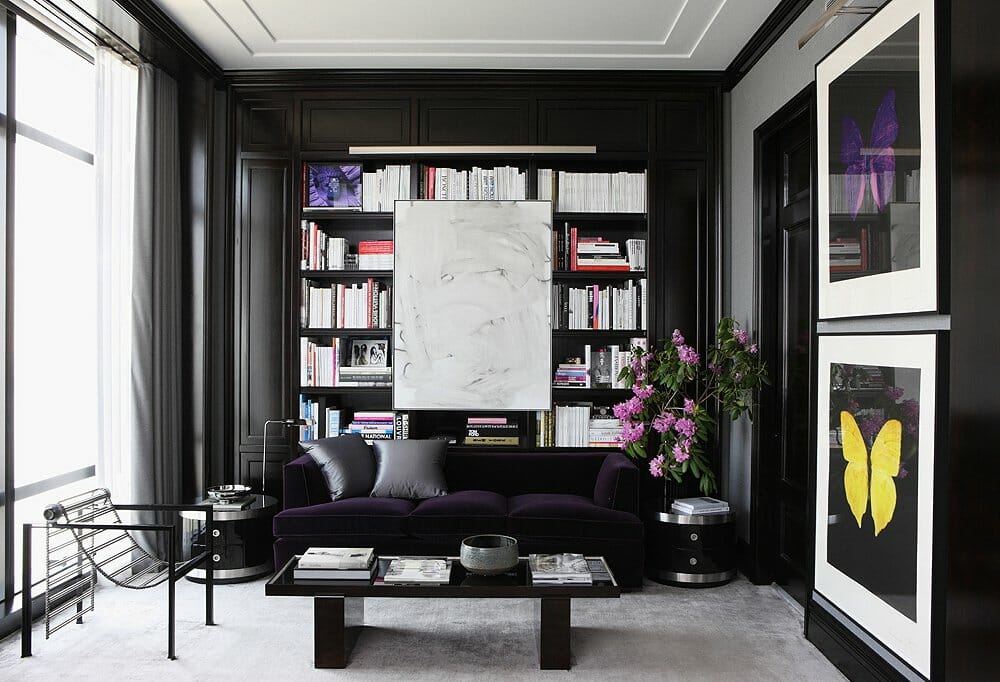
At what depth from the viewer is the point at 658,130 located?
5.10 meters

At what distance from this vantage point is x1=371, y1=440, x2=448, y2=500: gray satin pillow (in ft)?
15.2

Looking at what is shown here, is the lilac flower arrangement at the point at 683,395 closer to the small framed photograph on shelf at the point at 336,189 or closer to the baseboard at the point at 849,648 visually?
the baseboard at the point at 849,648

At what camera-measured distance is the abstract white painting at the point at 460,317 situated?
503 centimetres

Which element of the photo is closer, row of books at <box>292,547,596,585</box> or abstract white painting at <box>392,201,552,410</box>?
row of books at <box>292,547,596,585</box>

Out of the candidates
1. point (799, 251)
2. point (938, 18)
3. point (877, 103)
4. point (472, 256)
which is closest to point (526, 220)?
point (472, 256)

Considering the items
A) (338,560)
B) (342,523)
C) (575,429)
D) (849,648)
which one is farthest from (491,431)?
(849,648)

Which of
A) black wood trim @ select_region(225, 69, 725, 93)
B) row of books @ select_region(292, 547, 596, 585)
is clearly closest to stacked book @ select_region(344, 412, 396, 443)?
row of books @ select_region(292, 547, 596, 585)

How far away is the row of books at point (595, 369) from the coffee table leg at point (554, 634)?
201 cm

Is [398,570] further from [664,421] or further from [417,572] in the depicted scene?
[664,421]

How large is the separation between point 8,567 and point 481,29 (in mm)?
3787

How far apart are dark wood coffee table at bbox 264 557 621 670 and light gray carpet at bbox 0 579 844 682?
8cm

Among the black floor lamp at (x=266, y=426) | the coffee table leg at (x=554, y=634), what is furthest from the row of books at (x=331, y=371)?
the coffee table leg at (x=554, y=634)

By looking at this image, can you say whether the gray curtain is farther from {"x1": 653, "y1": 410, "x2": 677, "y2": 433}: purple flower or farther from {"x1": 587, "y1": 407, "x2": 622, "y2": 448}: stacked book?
{"x1": 653, "y1": 410, "x2": 677, "y2": 433}: purple flower

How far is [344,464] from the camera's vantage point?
4609 mm
